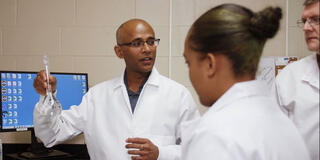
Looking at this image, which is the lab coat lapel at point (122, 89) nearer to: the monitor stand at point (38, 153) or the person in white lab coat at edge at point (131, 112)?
the person in white lab coat at edge at point (131, 112)

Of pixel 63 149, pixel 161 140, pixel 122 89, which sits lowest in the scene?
pixel 63 149

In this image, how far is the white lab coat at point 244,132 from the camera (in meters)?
0.78

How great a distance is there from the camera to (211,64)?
0.89m

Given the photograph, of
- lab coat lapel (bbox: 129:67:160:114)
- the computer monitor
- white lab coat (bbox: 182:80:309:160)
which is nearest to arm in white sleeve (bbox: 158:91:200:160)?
lab coat lapel (bbox: 129:67:160:114)

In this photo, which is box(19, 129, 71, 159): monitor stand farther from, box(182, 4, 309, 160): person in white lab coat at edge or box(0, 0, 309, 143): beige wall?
box(182, 4, 309, 160): person in white lab coat at edge

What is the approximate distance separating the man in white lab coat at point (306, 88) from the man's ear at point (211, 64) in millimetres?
452

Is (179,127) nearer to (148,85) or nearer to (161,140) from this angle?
(161,140)

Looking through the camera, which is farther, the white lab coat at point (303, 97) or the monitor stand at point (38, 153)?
the monitor stand at point (38, 153)

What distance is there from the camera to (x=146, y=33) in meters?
1.73

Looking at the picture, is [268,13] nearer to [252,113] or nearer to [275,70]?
[252,113]

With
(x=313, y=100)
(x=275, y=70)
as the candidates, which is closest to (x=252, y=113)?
(x=313, y=100)

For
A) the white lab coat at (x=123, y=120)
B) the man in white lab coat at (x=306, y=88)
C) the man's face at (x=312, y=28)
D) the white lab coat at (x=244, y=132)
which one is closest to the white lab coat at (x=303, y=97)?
the man in white lab coat at (x=306, y=88)

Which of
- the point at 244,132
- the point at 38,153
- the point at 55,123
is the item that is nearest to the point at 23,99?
the point at 38,153

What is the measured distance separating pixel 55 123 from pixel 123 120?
331 millimetres
